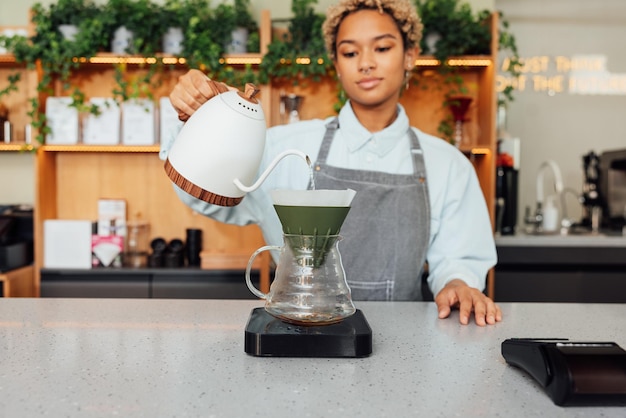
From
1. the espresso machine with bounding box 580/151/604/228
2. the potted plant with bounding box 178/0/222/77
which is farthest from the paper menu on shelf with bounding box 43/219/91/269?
the espresso machine with bounding box 580/151/604/228

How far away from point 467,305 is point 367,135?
72 centimetres

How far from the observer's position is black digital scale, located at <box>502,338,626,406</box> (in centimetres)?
73

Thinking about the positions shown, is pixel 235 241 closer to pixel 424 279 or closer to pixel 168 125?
pixel 168 125

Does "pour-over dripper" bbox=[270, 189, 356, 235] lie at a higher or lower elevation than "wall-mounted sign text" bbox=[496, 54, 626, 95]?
lower

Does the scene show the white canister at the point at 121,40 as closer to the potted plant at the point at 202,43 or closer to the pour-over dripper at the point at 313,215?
the potted plant at the point at 202,43

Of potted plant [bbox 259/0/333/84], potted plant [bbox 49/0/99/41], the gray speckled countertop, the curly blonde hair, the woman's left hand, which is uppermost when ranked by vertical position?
potted plant [bbox 49/0/99/41]

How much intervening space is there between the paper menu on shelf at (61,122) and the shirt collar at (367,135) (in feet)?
6.32

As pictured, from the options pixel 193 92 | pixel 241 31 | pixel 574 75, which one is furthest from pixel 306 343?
pixel 574 75

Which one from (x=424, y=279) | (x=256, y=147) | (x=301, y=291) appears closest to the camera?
(x=301, y=291)

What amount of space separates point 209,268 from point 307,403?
2.44 meters

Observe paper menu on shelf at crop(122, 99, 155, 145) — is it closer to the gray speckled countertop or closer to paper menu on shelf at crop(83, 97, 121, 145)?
paper menu on shelf at crop(83, 97, 121, 145)

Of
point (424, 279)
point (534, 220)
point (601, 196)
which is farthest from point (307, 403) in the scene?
point (601, 196)

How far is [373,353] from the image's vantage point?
96 centimetres

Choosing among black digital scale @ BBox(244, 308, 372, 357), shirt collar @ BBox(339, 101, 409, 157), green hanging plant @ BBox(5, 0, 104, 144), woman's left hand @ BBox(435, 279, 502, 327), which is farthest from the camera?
green hanging plant @ BBox(5, 0, 104, 144)
